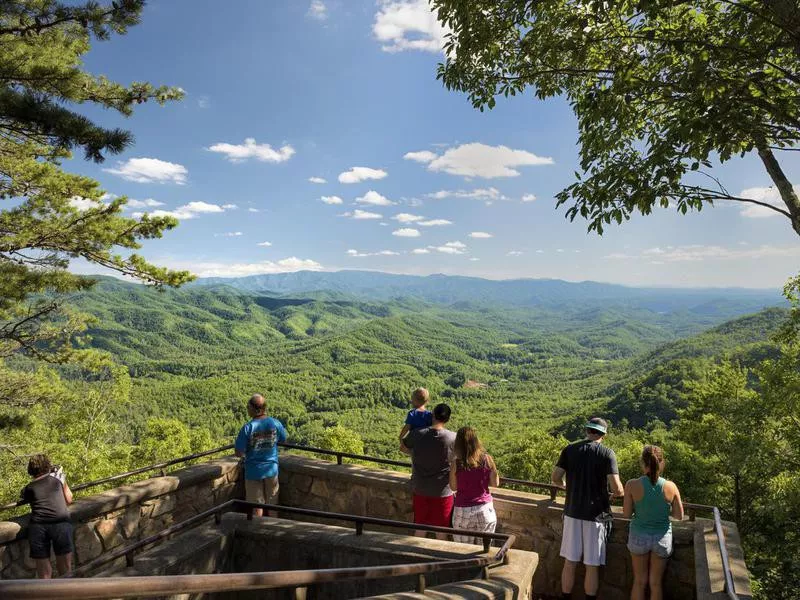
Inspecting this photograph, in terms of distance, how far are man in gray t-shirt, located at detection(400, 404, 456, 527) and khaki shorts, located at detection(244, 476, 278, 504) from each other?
6.46 ft

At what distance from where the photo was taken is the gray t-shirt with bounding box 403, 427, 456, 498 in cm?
430

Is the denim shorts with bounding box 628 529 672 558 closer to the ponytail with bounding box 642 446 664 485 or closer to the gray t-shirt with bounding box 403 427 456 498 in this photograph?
the ponytail with bounding box 642 446 664 485

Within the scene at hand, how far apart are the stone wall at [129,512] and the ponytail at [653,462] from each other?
15.6 feet

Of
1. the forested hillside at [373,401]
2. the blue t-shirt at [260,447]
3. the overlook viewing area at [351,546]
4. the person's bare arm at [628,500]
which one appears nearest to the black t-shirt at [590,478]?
the person's bare arm at [628,500]

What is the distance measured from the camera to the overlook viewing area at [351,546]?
10.9 feet

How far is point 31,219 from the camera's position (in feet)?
26.9

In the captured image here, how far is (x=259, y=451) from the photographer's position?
207 inches

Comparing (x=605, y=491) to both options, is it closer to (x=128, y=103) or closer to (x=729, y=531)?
(x=729, y=531)

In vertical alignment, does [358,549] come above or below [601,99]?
below

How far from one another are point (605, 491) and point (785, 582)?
893 cm

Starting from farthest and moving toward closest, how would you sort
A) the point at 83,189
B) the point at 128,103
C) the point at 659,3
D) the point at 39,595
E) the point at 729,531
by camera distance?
the point at 83,189 → the point at 128,103 → the point at 729,531 → the point at 659,3 → the point at 39,595

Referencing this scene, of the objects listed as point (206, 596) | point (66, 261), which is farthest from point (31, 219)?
point (206, 596)

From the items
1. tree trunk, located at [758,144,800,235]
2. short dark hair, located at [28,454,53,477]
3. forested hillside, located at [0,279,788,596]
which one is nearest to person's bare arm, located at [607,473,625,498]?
tree trunk, located at [758,144,800,235]

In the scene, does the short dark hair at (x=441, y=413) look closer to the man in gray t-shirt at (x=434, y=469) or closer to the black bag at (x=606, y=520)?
the man in gray t-shirt at (x=434, y=469)
